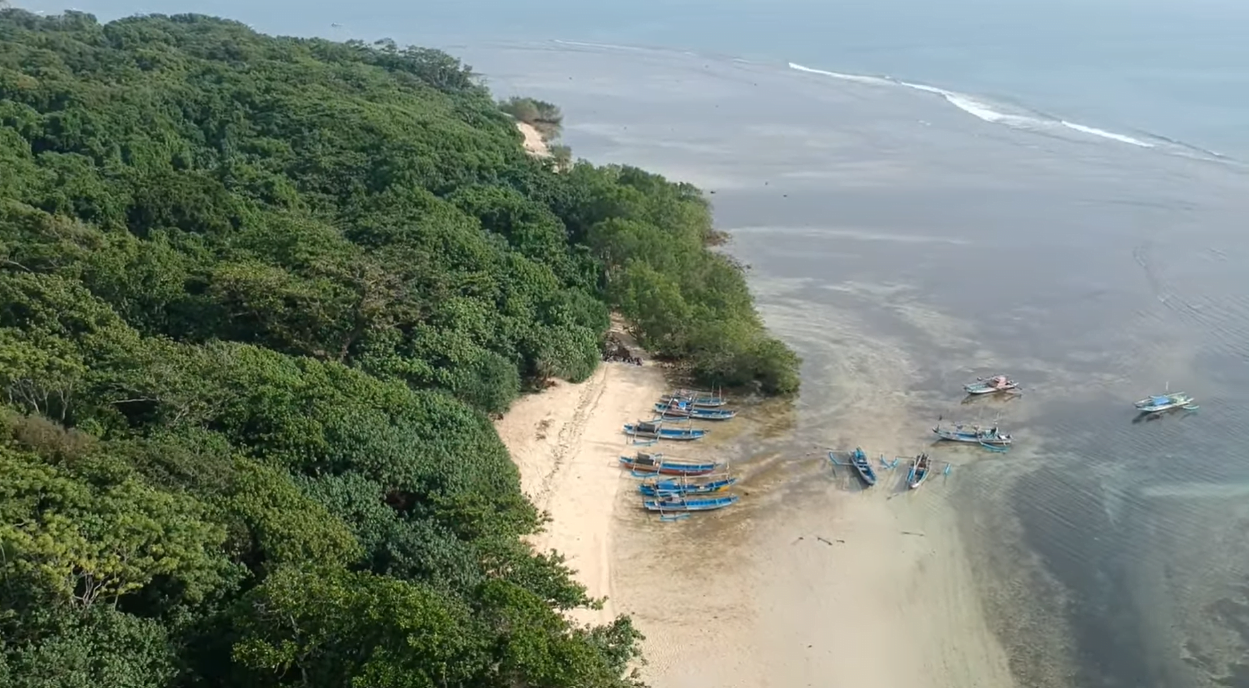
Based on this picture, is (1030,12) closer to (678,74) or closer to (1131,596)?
(678,74)

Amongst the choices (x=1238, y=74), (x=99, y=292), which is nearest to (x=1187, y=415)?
(x=99, y=292)

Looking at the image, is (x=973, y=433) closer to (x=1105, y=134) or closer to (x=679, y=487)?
(x=679, y=487)

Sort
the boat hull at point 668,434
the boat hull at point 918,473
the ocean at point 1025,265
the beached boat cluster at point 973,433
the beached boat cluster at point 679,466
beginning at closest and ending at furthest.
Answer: the ocean at point 1025,265
the beached boat cluster at point 679,466
the boat hull at point 918,473
the beached boat cluster at point 973,433
the boat hull at point 668,434

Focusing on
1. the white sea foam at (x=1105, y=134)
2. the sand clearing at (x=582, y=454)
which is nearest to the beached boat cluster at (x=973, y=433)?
the sand clearing at (x=582, y=454)

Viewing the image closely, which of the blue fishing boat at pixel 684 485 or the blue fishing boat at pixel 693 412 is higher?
the blue fishing boat at pixel 693 412

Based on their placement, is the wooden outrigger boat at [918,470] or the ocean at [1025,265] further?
the wooden outrigger boat at [918,470]

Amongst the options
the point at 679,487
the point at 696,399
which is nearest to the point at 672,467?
the point at 679,487

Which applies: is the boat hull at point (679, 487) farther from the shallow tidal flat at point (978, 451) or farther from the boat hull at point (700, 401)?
the boat hull at point (700, 401)
